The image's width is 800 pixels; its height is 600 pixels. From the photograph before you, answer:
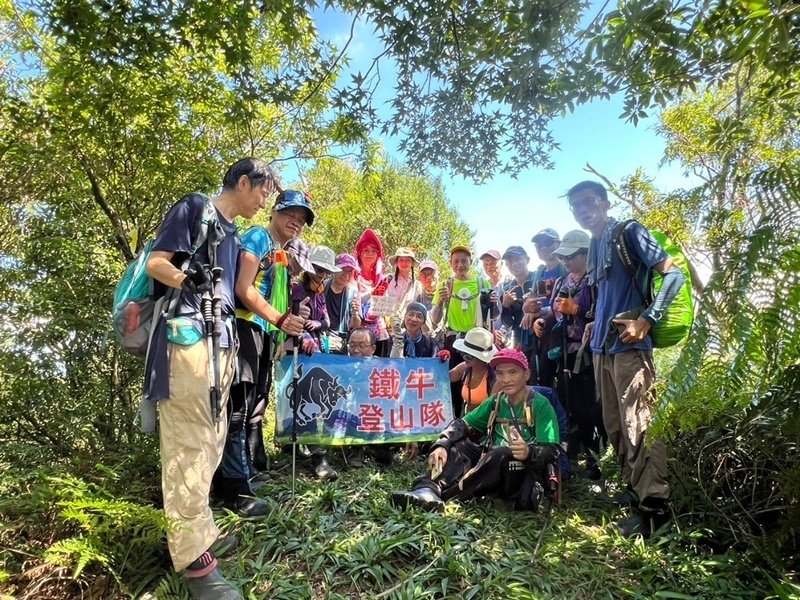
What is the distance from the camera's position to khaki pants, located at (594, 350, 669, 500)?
10.0 feet

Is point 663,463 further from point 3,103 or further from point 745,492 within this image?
point 3,103

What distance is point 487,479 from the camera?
362 centimetres

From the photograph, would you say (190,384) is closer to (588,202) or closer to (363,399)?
(363,399)

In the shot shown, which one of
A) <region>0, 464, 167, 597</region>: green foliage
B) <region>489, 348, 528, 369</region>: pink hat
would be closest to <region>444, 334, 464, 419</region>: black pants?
<region>489, 348, 528, 369</region>: pink hat

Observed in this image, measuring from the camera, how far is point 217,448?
248 cm

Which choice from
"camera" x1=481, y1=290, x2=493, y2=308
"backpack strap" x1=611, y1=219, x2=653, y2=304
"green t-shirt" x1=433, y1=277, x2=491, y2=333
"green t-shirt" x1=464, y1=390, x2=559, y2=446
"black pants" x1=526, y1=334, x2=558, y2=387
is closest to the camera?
"backpack strap" x1=611, y1=219, x2=653, y2=304

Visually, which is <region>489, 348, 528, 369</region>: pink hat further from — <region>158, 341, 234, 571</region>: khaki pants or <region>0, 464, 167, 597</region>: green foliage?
<region>0, 464, 167, 597</region>: green foliage

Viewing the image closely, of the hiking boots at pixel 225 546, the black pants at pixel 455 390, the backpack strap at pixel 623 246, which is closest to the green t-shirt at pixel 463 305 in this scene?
the black pants at pixel 455 390

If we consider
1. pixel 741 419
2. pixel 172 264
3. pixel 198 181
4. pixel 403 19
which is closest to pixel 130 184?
pixel 198 181

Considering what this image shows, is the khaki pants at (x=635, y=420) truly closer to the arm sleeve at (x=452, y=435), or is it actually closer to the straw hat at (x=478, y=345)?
the arm sleeve at (x=452, y=435)

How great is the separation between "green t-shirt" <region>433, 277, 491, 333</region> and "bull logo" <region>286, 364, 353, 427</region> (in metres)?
1.60

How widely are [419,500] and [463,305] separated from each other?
2.66 metres

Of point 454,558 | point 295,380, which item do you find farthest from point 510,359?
point 295,380

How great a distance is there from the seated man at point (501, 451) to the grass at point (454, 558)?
0.54 feet
